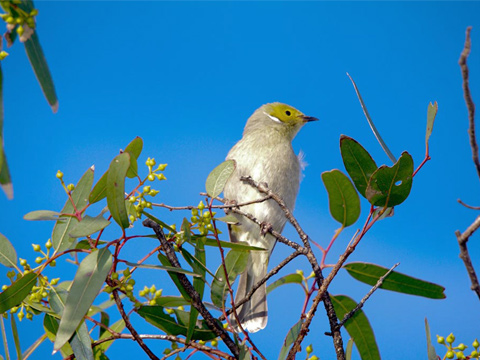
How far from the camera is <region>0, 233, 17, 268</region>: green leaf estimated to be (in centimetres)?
140

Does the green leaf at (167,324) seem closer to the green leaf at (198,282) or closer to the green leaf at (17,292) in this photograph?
the green leaf at (198,282)

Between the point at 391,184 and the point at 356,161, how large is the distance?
0.11 meters

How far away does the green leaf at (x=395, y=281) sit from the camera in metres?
1.40

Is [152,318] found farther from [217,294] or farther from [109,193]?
[109,193]

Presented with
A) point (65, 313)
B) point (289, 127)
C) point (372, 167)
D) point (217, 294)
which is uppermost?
point (289, 127)

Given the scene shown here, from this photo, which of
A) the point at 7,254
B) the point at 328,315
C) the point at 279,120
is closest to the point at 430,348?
the point at 328,315

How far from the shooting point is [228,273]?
1602mm

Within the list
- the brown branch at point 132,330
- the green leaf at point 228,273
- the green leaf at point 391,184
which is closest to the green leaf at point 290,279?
the green leaf at point 228,273

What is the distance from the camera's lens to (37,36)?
3.57ft

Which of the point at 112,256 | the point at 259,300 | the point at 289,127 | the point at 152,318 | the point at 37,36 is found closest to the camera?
the point at 37,36

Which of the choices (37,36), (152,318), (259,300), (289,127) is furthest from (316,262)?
(289,127)

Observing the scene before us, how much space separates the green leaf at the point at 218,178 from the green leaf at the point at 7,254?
569 mm

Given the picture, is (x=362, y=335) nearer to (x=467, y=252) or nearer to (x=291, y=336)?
(x=291, y=336)

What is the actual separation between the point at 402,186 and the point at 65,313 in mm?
856
